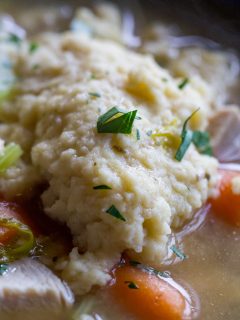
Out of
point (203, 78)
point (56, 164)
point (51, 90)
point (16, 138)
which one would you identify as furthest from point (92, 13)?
point (56, 164)

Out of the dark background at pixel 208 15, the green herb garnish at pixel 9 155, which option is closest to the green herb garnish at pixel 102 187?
the green herb garnish at pixel 9 155

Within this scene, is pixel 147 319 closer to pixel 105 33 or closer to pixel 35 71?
pixel 35 71

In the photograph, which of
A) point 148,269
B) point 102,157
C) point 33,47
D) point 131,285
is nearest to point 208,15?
point 33,47

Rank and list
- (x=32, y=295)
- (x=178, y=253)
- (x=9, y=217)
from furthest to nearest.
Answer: (x=178, y=253) → (x=9, y=217) → (x=32, y=295)

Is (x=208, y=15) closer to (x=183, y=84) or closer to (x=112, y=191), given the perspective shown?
(x=183, y=84)

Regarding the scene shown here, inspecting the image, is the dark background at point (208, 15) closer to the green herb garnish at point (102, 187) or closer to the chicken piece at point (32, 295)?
the green herb garnish at point (102, 187)

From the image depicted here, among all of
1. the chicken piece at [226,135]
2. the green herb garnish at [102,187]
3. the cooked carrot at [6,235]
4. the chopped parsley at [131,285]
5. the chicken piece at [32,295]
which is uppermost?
the green herb garnish at [102,187]

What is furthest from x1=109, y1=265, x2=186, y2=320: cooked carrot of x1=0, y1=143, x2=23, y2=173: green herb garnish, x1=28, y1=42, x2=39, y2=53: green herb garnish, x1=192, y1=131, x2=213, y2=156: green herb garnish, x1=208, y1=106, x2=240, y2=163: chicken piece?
x1=28, y1=42, x2=39, y2=53: green herb garnish

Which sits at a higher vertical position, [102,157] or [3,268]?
[102,157]
